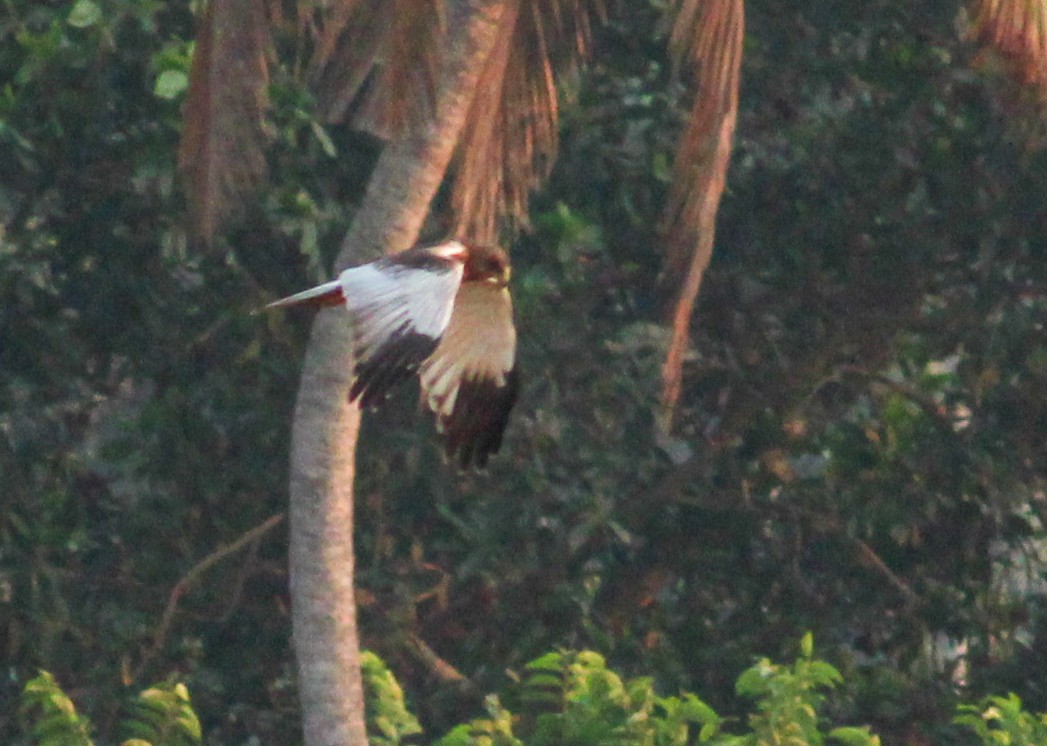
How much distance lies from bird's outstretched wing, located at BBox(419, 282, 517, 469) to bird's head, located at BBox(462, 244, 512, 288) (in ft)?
0.13

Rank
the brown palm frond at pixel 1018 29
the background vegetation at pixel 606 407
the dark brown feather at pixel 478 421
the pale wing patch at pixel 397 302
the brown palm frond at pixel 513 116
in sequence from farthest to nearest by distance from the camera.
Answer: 1. the background vegetation at pixel 606 407
2. the brown palm frond at pixel 513 116
3. the brown palm frond at pixel 1018 29
4. the dark brown feather at pixel 478 421
5. the pale wing patch at pixel 397 302

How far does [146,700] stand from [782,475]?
11.1 ft

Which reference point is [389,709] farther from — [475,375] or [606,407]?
[606,407]

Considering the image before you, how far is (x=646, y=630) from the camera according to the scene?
8180 mm

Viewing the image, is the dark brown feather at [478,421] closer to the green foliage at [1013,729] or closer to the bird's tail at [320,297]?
the bird's tail at [320,297]

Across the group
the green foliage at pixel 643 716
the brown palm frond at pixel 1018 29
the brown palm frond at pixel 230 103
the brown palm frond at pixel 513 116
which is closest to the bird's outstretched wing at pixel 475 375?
the brown palm frond at pixel 513 116

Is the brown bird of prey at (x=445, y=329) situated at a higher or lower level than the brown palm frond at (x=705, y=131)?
lower

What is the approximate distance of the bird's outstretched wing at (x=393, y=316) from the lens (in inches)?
185

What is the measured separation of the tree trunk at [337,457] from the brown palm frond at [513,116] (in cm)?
10

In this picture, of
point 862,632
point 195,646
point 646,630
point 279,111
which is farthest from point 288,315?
point 862,632

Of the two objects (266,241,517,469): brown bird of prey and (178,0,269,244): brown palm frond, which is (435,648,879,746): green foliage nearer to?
(266,241,517,469): brown bird of prey

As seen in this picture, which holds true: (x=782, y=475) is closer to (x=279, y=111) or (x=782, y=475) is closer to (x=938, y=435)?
(x=938, y=435)

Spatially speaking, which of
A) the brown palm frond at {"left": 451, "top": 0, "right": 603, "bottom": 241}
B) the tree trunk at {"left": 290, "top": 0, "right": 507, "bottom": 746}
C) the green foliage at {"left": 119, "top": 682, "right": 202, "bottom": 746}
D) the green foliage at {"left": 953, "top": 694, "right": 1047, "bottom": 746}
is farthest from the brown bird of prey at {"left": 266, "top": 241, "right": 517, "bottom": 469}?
the green foliage at {"left": 953, "top": 694, "right": 1047, "bottom": 746}

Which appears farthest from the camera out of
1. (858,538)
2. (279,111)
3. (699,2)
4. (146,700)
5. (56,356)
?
(858,538)
